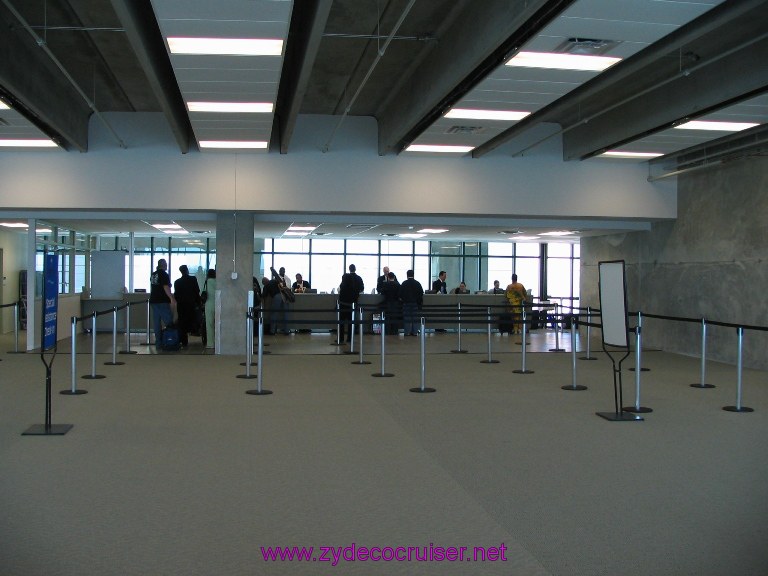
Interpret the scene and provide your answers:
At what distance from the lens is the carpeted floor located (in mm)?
4090

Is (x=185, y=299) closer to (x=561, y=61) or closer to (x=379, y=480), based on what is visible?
(x=561, y=61)

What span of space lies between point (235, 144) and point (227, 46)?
16.7 feet

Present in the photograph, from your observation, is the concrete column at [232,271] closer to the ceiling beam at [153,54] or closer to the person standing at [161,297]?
the person standing at [161,297]

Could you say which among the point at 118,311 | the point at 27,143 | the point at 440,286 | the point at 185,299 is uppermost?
the point at 27,143

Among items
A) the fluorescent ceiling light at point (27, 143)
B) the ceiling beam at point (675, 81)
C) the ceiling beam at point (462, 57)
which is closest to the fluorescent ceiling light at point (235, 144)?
the ceiling beam at point (462, 57)

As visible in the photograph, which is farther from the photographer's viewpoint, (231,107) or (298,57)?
(231,107)

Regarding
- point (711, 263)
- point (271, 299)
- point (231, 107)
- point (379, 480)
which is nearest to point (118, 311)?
point (271, 299)

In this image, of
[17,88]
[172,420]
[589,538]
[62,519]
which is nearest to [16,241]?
[17,88]

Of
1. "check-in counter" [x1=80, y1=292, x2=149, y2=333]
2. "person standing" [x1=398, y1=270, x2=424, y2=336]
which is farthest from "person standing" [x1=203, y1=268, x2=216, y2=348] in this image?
"person standing" [x1=398, y1=270, x2=424, y2=336]

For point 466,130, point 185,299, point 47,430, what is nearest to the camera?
point 47,430

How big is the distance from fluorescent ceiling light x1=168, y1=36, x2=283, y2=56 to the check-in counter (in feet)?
36.8

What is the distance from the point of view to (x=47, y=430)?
6.98 meters

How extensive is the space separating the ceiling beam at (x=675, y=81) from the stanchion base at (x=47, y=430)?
7.18 m

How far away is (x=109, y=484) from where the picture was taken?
212 inches
